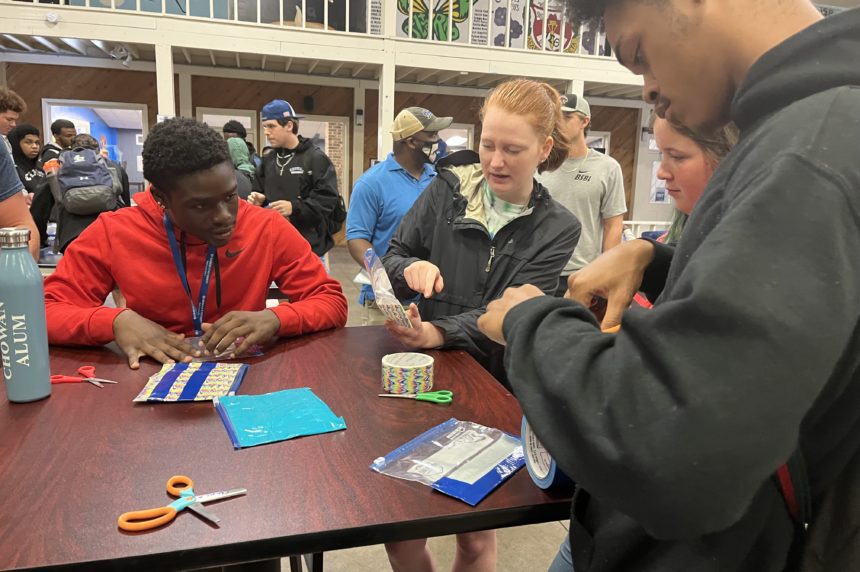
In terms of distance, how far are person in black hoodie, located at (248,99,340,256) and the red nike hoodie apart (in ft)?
7.22

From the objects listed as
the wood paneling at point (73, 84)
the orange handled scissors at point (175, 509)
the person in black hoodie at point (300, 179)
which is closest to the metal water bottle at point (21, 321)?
the orange handled scissors at point (175, 509)

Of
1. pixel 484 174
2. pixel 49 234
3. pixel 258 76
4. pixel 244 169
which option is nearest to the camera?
pixel 484 174

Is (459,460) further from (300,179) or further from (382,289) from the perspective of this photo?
(300,179)

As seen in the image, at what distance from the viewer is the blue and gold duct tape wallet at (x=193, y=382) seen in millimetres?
1148

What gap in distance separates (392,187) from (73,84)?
814cm

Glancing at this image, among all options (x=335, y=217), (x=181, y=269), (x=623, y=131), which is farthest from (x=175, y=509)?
(x=623, y=131)

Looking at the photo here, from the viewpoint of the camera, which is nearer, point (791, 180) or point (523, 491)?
point (791, 180)

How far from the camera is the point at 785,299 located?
0.45m

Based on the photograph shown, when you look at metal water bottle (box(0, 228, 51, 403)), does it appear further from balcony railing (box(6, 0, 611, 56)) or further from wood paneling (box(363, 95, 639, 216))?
wood paneling (box(363, 95, 639, 216))

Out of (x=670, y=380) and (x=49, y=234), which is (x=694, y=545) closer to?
(x=670, y=380)

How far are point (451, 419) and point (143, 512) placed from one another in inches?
21.0

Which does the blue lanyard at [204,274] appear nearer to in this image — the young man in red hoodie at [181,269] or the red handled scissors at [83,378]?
the young man in red hoodie at [181,269]

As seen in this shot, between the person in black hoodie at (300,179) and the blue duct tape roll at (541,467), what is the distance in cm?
322

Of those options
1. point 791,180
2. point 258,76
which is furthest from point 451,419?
point 258,76
